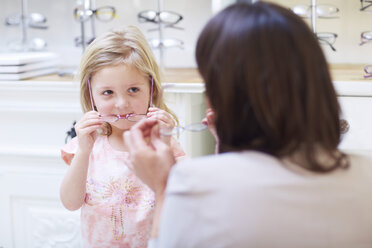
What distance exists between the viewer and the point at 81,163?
1117 millimetres

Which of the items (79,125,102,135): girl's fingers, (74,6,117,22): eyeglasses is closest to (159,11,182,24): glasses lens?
(74,6,117,22): eyeglasses

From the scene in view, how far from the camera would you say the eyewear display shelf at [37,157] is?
1624 millimetres

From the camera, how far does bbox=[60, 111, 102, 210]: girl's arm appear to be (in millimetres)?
1110

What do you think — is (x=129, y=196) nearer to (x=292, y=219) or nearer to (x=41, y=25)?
(x=292, y=219)

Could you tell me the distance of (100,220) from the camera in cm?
116

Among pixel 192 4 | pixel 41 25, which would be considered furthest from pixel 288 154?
pixel 41 25

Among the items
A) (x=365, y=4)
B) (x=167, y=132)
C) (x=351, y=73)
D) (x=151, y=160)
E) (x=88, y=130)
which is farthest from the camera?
(x=365, y=4)

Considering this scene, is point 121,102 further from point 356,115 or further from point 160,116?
point 356,115

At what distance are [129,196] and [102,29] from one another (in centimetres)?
109

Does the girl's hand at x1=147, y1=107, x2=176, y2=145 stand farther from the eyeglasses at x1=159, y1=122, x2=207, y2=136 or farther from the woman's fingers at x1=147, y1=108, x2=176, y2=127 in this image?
the eyeglasses at x1=159, y1=122, x2=207, y2=136

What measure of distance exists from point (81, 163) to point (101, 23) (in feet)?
3.52

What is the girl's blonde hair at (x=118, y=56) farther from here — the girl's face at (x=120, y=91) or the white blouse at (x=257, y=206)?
the white blouse at (x=257, y=206)

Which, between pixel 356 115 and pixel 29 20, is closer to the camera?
pixel 356 115

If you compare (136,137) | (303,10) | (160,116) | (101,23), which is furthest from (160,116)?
(101,23)
